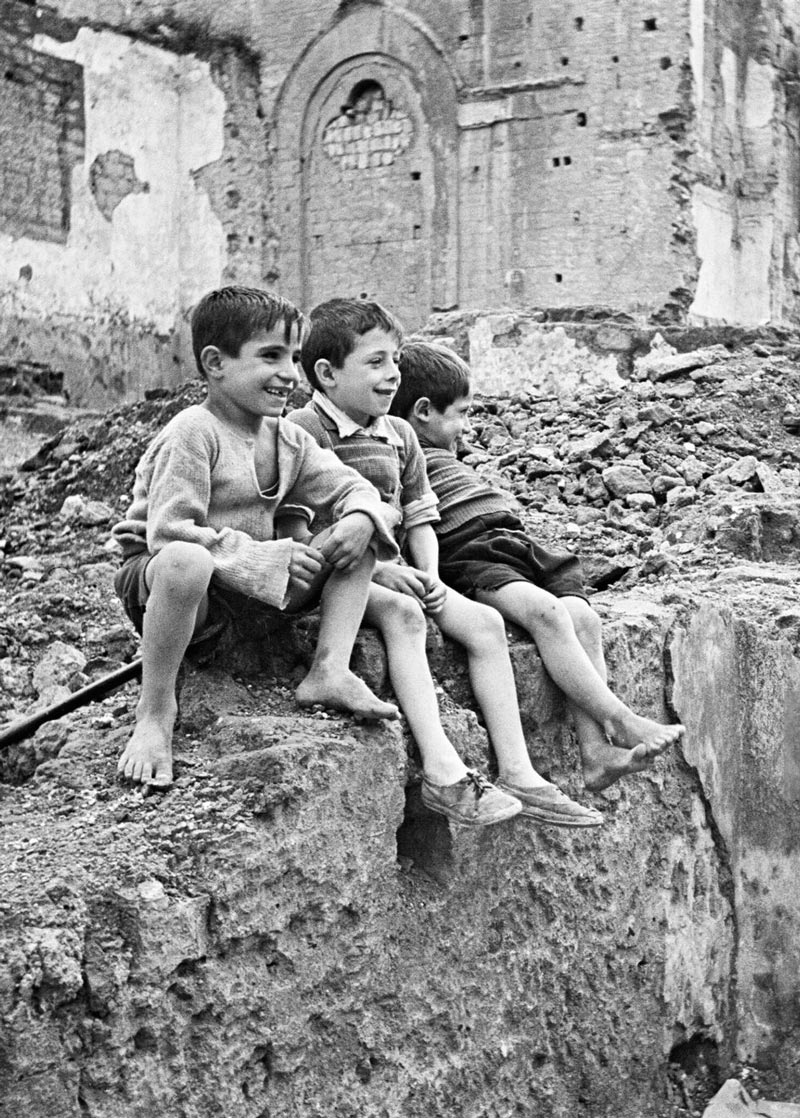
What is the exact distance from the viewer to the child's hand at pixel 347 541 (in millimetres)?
3467

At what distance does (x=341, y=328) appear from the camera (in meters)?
3.91

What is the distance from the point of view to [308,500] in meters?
3.67

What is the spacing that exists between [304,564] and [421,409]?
1.02m

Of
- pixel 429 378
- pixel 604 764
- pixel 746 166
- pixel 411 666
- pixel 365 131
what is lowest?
pixel 604 764

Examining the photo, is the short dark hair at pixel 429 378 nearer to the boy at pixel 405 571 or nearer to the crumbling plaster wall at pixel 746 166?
the boy at pixel 405 571

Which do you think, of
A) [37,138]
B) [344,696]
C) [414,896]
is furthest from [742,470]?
[37,138]

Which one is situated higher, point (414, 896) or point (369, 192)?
point (369, 192)

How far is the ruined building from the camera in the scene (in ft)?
58.4

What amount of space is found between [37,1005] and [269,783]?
65 cm

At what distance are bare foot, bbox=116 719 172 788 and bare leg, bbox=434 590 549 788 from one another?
82 centimetres

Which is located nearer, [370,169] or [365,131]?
[370,169]

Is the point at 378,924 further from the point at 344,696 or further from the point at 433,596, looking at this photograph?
the point at 433,596

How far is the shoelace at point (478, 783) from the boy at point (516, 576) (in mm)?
522

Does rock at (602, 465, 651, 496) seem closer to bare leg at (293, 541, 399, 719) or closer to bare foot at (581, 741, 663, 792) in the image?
bare foot at (581, 741, 663, 792)
